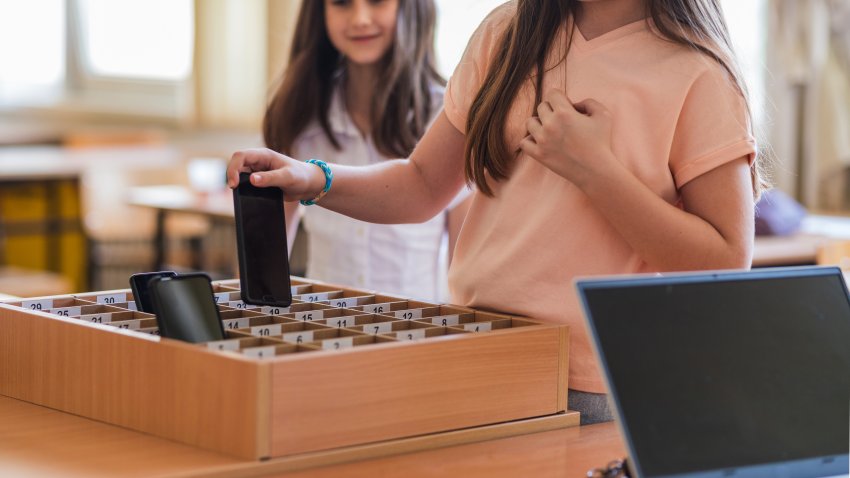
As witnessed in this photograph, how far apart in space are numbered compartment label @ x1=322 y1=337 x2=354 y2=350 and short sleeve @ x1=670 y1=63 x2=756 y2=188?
1.43ft

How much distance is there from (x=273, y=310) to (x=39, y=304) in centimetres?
30

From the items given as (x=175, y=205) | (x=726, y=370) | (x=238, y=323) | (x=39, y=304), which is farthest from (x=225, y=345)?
(x=175, y=205)

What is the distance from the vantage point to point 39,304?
146 centimetres

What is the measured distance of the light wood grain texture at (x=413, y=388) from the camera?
1.14 metres

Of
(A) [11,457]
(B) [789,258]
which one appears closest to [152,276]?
(A) [11,457]

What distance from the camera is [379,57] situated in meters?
2.38

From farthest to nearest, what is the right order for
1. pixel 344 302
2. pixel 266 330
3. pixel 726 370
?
pixel 344 302 → pixel 266 330 → pixel 726 370

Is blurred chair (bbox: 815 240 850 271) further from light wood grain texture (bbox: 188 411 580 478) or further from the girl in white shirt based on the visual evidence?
light wood grain texture (bbox: 188 411 580 478)

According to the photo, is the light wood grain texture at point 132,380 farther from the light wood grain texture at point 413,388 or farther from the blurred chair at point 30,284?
the blurred chair at point 30,284

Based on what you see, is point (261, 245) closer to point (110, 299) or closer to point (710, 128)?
point (110, 299)

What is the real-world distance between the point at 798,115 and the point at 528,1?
498 centimetres

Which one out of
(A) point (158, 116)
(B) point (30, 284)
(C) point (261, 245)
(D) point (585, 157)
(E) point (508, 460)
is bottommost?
(B) point (30, 284)

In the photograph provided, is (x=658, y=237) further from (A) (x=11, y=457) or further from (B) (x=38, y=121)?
(B) (x=38, y=121)

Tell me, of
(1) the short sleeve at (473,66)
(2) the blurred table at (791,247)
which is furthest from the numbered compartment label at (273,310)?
(2) the blurred table at (791,247)
